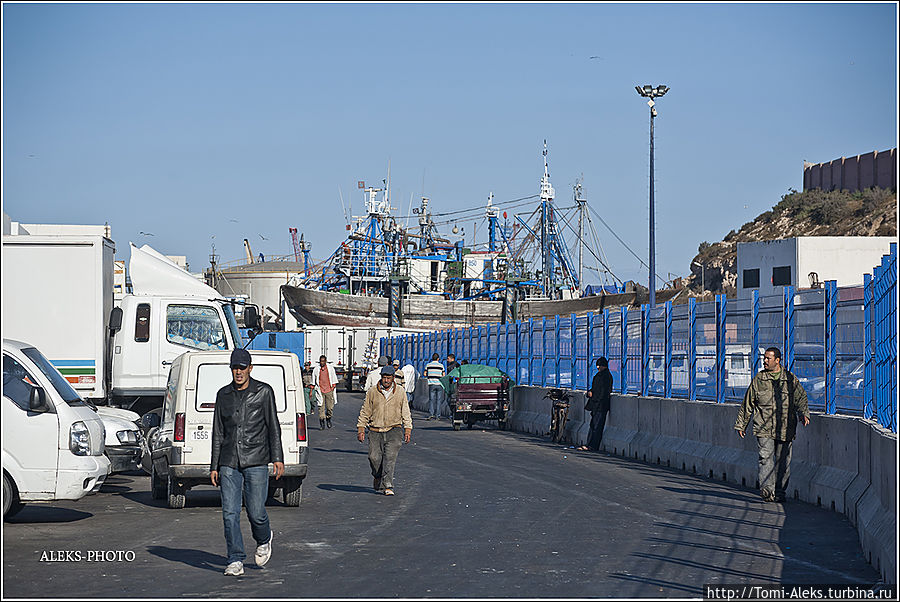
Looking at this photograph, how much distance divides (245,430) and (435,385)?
26.6m

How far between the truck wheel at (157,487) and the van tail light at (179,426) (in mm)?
1336

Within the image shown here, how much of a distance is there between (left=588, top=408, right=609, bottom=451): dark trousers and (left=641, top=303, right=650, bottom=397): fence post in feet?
3.68

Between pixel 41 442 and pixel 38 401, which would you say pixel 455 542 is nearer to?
pixel 41 442

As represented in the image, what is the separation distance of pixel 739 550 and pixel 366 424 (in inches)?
259

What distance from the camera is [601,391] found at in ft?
75.2

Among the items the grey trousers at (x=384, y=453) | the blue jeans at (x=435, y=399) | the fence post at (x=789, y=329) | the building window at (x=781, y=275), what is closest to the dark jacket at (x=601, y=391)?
the fence post at (x=789, y=329)

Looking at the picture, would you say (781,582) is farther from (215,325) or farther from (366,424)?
(215,325)

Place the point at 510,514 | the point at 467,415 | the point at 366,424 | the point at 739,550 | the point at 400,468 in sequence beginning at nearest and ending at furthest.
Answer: the point at 739,550 → the point at 510,514 → the point at 366,424 → the point at 400,468 → the point at 467,415

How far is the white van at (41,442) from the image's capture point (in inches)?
460

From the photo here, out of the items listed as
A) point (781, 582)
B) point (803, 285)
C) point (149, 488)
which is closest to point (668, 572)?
point (781, 582)

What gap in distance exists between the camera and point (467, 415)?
96.0 ft

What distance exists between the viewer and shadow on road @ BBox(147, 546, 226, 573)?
9.57 meters

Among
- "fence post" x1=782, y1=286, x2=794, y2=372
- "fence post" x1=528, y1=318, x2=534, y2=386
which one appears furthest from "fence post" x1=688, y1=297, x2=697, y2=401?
"fence post" x1=528, y1=318, x2=534, y2=386

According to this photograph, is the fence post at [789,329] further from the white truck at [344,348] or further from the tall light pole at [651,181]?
the white truck at [344,348]
